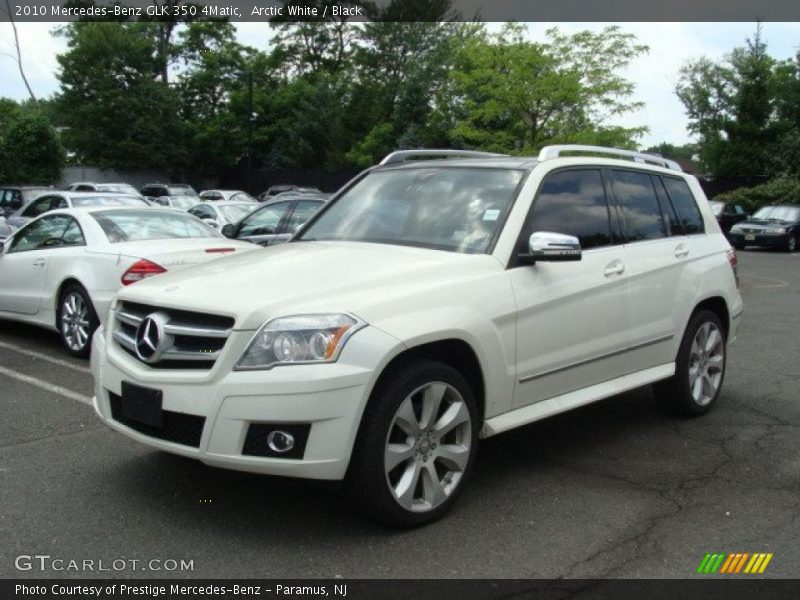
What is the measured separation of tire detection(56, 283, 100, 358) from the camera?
25.9 ft

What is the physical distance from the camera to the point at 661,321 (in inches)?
217

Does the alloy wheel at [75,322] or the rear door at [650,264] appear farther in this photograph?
the alloy wheel at [75,322]

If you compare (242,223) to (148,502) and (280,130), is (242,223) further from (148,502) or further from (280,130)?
(280,130)

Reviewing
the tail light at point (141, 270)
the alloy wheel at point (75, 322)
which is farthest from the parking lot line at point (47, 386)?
the tail light at point (141, 270)

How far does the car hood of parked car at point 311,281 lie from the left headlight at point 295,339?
0.16 feet

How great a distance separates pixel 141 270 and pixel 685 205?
4585 mm

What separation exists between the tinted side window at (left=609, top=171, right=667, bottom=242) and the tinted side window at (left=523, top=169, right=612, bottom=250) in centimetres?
22

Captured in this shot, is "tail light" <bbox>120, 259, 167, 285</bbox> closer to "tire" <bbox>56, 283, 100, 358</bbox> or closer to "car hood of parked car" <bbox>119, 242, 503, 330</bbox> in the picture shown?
"tire" <bbox>56, 283, 100, 358</bbox>

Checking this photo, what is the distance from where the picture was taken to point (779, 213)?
1077 inches

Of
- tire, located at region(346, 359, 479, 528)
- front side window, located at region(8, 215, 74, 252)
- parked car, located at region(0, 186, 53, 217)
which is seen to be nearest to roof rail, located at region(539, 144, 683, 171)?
tire, located at region(346, 359, 479, 528)

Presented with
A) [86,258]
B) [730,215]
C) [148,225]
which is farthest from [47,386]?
[730,215]

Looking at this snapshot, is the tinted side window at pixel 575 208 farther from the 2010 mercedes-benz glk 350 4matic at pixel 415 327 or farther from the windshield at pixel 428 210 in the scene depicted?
the windshield at pixel 428 210

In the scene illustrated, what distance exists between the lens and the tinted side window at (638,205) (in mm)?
5523
